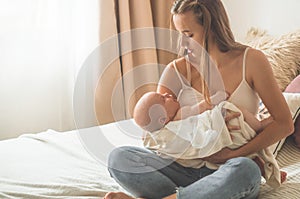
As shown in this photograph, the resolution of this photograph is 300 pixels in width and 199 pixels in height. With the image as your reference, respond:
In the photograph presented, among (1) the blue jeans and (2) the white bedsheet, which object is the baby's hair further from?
(2) the white bedsheet

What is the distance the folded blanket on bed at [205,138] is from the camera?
142 centimetres

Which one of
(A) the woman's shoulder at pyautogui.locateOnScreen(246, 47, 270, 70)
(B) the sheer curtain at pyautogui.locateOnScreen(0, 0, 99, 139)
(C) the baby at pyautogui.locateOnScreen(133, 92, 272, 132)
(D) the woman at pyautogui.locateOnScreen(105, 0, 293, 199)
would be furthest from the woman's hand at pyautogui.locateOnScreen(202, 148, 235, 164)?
(B) the sheer curtain at pyautogui.locateOnScreen(0, 0, 99, 139)

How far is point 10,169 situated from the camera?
1684mm

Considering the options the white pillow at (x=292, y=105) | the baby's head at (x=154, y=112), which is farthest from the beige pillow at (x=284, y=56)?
the baby's head at (x=154, y=112)

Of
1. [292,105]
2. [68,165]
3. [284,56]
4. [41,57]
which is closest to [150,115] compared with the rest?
[68,165]

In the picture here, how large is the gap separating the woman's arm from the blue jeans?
0.28 feet

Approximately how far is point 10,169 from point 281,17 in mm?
1559


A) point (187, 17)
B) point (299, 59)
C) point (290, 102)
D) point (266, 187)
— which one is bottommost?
point (266, 187)

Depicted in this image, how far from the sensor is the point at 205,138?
55.9 inches

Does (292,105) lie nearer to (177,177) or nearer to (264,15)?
(177,177)

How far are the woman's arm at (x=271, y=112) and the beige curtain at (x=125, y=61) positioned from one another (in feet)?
4.13

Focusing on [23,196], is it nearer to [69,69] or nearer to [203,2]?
[203,2]

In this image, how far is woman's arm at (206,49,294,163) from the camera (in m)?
1.43

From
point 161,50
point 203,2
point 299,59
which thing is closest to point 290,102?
point 299,59
